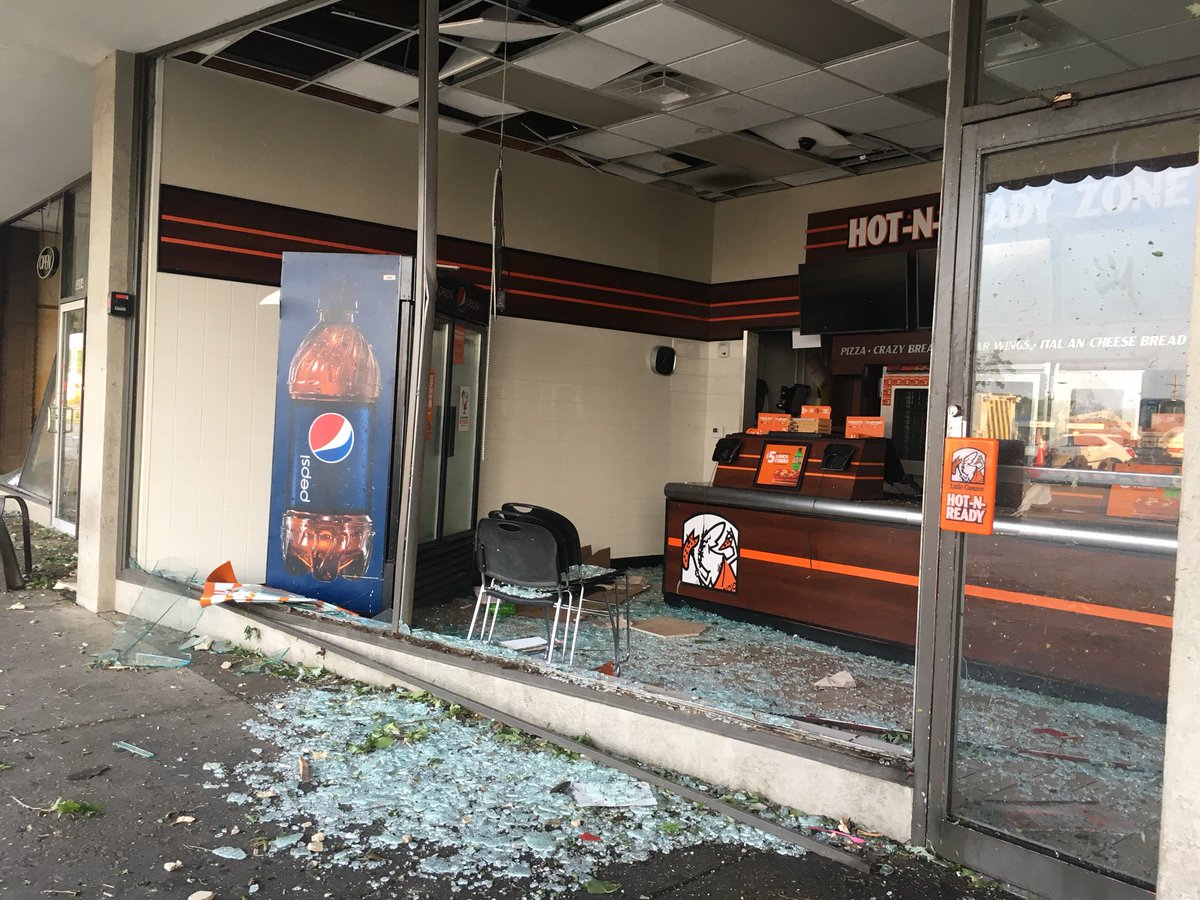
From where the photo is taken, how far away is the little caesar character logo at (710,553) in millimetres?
5699

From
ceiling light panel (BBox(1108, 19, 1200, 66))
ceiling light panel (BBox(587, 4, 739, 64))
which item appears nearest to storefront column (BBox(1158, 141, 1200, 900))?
ceiling light panel (BBox(1108, 19, 1200, 66))

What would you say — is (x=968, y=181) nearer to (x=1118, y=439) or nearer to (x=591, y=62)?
(x=1118, y=439)

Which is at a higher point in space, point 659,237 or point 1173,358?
point 659,237

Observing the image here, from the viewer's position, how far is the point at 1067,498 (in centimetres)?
238

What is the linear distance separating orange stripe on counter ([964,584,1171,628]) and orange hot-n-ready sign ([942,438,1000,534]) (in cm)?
17

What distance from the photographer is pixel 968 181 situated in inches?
101

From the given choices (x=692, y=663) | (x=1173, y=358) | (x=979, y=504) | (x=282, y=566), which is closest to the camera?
(x=1173, y=358)

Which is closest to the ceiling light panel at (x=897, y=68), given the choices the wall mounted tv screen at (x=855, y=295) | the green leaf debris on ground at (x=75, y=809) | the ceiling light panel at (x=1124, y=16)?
the wall mounted tv screen at (x=855, y=295)

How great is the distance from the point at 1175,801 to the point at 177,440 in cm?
531

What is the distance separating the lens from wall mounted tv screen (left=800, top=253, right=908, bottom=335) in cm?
688

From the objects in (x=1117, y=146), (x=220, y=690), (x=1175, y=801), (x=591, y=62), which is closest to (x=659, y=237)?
(x=591, y=62)

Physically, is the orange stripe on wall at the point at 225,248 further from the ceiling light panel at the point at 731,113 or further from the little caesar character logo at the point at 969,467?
the little caesar character logo at the point at 969,467

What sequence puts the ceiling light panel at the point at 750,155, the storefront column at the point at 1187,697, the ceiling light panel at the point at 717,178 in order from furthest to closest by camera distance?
the ceiling light panel at the point at 717,178 → the ceiling light panel at the point at 750,155 → the storefront column at the point at 1187,697

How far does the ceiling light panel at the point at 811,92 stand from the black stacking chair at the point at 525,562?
3.19 metres
